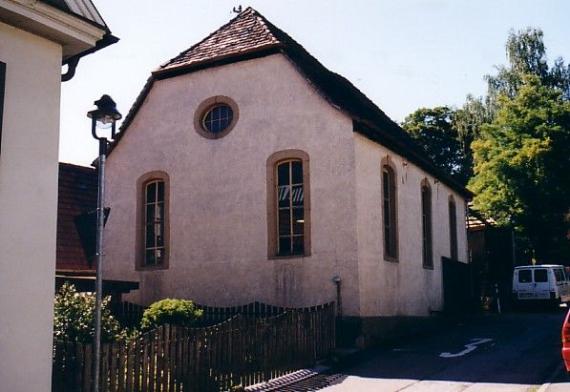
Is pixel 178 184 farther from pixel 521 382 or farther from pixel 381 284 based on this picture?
pixel 521 382

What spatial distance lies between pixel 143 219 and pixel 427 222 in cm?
904

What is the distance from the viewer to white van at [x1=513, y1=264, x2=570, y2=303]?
28.0m

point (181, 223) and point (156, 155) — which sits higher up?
point (156, 155)

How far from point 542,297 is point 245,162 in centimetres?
1672

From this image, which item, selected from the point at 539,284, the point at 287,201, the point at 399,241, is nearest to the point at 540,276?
the point at 539,284

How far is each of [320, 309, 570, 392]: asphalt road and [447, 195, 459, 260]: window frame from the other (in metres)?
6.62

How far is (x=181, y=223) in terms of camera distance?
18.0m

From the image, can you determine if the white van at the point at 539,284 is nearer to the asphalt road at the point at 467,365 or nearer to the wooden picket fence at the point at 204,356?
the asphalt road at the point at 467,365

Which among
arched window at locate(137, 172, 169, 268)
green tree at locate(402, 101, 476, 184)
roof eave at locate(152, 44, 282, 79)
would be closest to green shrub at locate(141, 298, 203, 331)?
arched window at locate(137, 172, 169, 268)

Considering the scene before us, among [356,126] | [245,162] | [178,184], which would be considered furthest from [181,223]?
[356,126]

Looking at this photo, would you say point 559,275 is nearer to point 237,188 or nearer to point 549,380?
point 237,188

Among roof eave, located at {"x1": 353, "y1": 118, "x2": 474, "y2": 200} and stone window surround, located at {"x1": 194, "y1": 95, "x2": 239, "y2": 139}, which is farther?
stone window surround, located at {"x1": 194, "y1": 95, "x2": 239, "y2": 139}

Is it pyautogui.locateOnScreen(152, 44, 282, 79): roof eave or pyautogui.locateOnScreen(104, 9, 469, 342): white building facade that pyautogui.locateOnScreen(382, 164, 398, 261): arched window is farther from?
pyautogui.locateOnScreen(152, 44, 282, 79): roof eave

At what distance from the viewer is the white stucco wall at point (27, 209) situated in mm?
7301
